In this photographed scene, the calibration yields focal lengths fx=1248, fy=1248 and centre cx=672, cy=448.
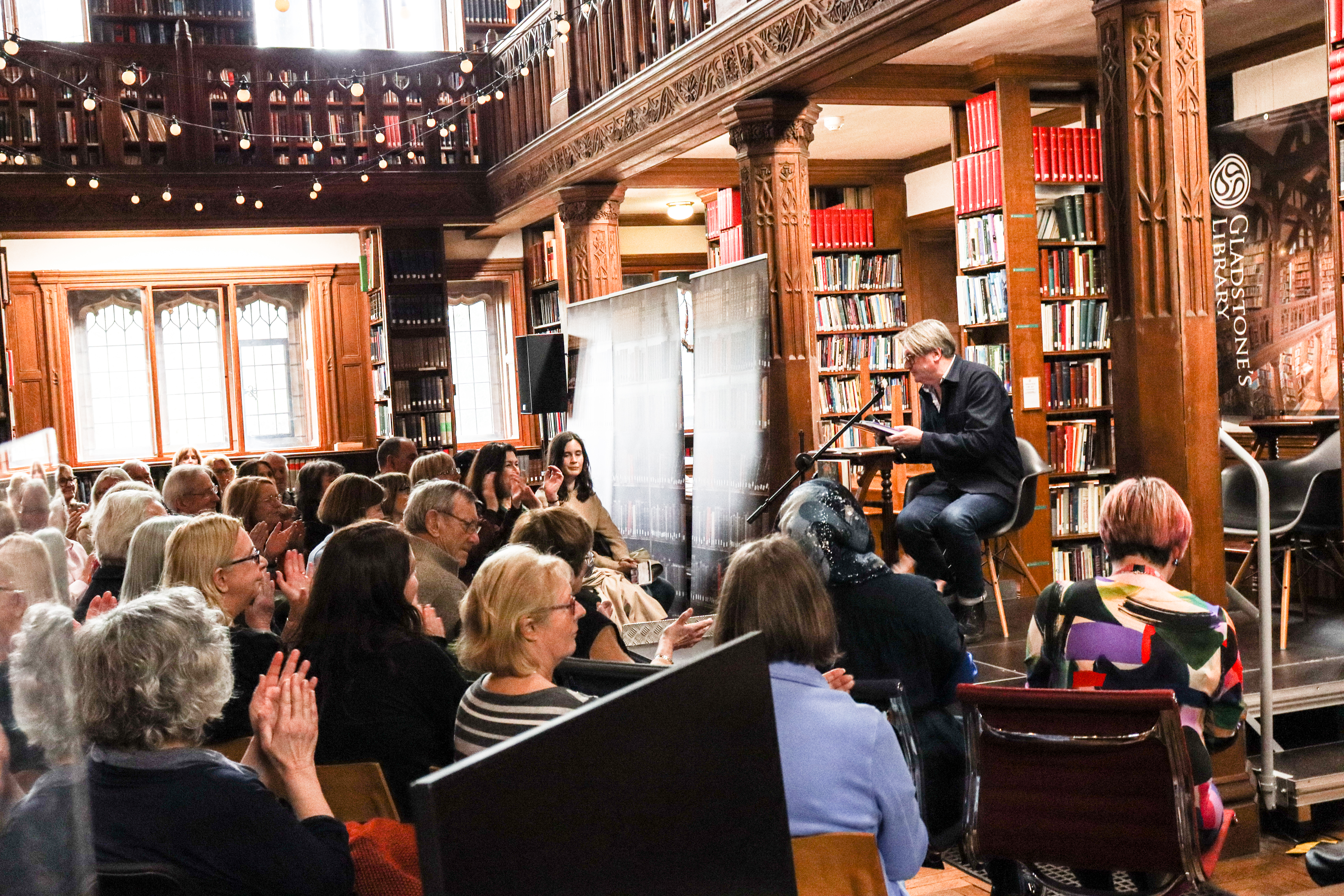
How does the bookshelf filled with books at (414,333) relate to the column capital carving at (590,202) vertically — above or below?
below

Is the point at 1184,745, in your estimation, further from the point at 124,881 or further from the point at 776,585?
the point at 124,881

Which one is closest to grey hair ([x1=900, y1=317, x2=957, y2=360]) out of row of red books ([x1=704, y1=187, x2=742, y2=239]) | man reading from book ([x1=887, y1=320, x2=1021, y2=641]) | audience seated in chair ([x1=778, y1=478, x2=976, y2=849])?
man reading from book ([x1=887, y1=320, x2=1021, y2=641])

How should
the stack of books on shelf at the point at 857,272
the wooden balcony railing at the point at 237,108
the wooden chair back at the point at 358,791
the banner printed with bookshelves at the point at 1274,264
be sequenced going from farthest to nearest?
the wooden balcony railing at the point at 237,108 < the stack of books on shelf at the point at 857,272 < the banner printed with bookshelves at the point at 1274,264 < the wooden chair back at the point at 358,791

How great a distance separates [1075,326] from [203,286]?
8.89 meters

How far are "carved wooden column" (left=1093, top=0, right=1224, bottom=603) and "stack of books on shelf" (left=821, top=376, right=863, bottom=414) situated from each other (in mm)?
5360

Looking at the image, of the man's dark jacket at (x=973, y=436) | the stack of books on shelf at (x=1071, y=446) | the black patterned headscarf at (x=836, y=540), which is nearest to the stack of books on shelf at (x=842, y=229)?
the stack of books on shelf at (x=1071, y=446)

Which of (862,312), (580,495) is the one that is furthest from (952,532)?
(862,312)

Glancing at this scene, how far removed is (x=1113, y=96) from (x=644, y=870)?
440 cm

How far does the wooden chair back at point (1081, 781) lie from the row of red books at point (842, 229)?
7.43 metres

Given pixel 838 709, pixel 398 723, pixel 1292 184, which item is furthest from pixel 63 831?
pixel 1292 184

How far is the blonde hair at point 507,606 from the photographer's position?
2.46 meters

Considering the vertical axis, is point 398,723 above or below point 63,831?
below

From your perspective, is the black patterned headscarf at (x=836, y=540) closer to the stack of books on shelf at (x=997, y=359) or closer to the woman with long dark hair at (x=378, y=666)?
the woman with long dark hair at (x=378, y=666)

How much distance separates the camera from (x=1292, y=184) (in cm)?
677
